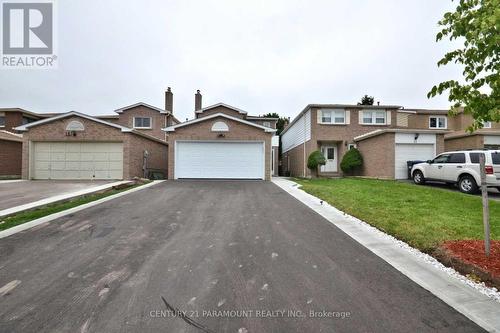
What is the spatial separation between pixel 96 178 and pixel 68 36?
26.2ft

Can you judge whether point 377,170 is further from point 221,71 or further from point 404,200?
point 221,71

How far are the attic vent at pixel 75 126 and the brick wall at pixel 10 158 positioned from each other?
5.84m

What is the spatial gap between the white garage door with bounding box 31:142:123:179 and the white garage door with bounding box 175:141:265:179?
3.75 meters

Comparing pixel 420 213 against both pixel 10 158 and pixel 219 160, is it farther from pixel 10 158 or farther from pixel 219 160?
pixel 10 158

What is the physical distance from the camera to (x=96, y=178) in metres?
15.4

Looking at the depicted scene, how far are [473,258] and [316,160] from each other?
14761mm

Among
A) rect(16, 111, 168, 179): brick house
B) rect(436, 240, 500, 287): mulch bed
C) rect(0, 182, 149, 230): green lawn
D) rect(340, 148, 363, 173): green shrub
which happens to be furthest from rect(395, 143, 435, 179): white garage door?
rect(16, 111, 168, 179): brick house

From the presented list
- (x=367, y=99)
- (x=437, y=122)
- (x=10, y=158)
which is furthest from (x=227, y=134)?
(x=367, y=99)

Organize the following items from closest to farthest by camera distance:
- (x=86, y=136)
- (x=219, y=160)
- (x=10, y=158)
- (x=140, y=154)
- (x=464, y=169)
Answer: (x=464, y=169), (x=86, y=136), (x=219, y=160), (x=140, y=154), (x=10, y=158)

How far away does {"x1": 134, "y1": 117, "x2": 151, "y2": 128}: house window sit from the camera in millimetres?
25705

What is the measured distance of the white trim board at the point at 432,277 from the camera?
2.54 m

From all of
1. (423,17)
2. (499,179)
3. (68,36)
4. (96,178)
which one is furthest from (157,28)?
(499,179)

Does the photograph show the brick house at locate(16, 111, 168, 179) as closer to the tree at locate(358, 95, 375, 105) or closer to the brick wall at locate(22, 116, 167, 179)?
the brick wall at locate(22, 116, 167, 179)

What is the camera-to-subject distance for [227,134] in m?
16.4
